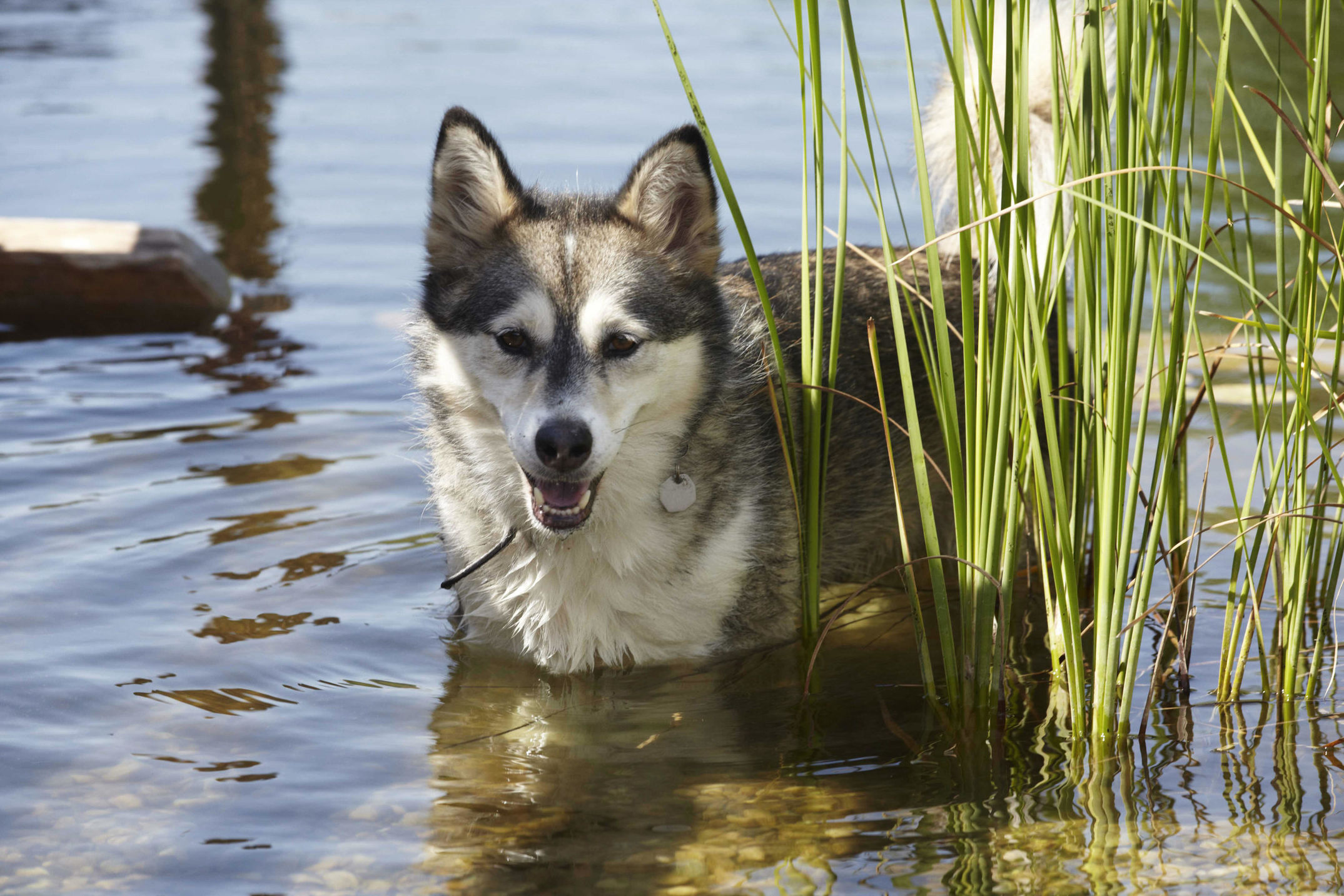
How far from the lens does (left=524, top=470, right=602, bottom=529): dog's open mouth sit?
3379 millimetres

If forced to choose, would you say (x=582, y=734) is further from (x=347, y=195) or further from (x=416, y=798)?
(x=347, y=195)

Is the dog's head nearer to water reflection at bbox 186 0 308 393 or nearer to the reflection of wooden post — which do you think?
water reflection at bbox 186 0 308 393

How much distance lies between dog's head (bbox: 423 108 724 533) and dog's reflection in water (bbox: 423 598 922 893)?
23.9 inches

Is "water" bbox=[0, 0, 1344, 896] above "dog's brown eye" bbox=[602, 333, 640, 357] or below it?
below

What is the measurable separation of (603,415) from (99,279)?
506cm

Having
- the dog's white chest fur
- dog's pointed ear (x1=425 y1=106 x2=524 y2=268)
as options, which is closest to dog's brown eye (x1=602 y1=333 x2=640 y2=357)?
the dog's white chest fur

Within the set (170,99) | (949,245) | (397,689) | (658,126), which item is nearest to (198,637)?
(397,689)

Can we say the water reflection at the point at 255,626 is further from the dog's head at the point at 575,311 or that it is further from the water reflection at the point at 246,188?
the water reflection at the point at 246,188

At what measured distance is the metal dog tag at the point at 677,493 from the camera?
363 centimetres

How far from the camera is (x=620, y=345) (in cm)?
344

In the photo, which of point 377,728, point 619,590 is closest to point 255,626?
point 377,728

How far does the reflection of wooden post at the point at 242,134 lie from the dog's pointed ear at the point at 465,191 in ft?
15.1

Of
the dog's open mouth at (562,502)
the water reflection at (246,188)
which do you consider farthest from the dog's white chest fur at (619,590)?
the water reflection at (246,188)

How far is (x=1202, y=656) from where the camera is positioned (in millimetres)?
3773
